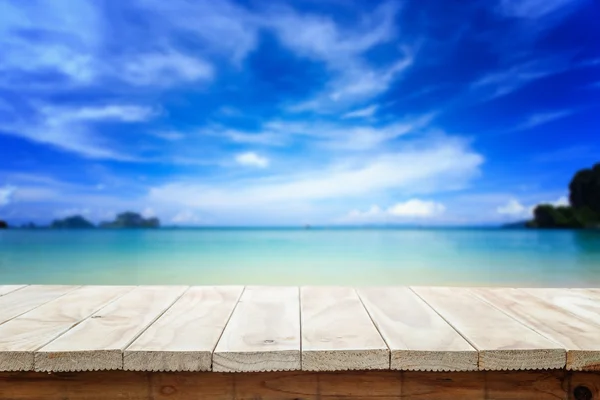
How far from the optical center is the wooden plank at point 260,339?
1.40 m

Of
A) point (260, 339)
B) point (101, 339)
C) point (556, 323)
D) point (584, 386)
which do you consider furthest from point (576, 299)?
point (101, 339)

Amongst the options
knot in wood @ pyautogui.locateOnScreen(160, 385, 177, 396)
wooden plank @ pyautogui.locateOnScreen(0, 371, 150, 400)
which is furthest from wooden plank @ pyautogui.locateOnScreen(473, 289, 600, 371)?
wooden plank @ pyautogui.locateOnScreen(0, 371, 150, 400)

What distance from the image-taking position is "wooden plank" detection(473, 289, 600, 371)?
1.43 m

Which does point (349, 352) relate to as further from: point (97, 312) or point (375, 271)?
point (375, 271)

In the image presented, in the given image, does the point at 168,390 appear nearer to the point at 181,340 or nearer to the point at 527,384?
the point at 181,340

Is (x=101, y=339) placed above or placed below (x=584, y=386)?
above

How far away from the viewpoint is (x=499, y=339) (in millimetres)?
1512

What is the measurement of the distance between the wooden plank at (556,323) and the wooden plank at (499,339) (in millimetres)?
48

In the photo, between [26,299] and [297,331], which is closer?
[297,331]

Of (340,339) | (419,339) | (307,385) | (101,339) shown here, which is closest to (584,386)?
(419,339)

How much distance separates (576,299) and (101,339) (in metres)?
2.37

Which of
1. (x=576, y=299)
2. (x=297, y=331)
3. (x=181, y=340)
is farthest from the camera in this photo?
(x=576, y=299)

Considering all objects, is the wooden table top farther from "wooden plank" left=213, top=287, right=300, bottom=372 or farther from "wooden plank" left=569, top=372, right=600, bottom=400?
"wooden plank" left=569, top=372, right=600, bottom=400

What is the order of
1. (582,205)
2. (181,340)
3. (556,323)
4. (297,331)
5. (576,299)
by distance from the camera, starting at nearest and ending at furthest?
(181,340) → (297,331) → (556,323) → (576,299) → (582,205)
